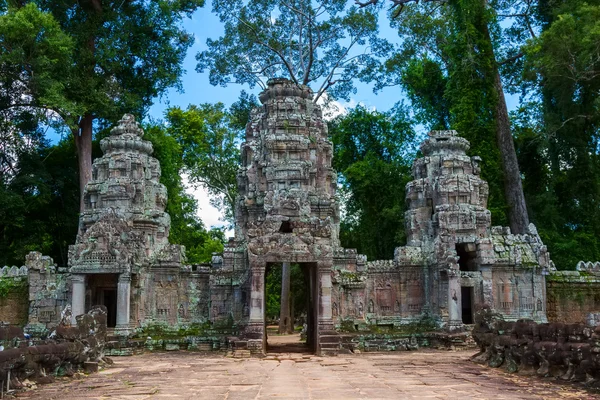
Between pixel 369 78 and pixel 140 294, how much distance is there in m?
22.5

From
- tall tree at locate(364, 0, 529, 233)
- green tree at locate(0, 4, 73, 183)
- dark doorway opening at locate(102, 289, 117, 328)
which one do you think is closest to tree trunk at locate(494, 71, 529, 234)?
tall tree at locate(364, 0, 529, 233)

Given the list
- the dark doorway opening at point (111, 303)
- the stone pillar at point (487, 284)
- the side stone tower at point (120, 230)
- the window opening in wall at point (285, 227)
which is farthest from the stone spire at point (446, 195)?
the dark doorway opening at point (111, 303)

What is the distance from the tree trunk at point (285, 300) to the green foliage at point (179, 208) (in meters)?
4.94

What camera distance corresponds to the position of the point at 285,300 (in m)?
30.1

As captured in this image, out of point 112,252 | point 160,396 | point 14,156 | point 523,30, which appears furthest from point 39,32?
point 523,30

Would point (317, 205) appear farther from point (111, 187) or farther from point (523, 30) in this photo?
point (523, 30)

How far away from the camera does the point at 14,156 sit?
31.0m

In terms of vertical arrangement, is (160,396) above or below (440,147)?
below

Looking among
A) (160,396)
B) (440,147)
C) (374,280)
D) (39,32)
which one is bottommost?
(160,396)

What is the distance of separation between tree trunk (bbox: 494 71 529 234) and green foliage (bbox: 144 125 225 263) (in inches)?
600

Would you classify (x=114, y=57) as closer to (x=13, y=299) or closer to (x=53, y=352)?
(x=13, y=299)

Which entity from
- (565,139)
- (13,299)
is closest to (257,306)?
(13,299)

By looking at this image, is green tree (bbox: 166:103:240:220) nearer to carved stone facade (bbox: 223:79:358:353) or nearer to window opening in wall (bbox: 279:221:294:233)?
carved stone facade (bbox: 223:79:358:353)

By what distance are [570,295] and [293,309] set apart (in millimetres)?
21591
